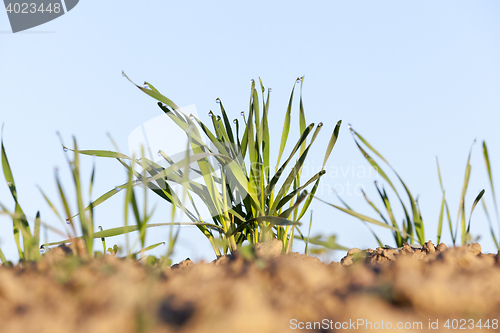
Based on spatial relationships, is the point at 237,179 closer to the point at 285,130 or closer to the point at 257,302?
the point at 285,130

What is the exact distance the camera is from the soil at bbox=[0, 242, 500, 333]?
391mm

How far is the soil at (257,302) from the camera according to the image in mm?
391

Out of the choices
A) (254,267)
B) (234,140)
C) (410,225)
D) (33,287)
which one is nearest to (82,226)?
(33,287)

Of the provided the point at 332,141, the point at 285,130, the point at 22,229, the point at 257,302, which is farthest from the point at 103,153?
the point at 257,302

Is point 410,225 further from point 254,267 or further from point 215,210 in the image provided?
point 254,267

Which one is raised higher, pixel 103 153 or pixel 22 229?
pixel 103 153

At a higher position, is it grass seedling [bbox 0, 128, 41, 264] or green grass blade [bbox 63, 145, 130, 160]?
green grass blade [bbox 63, 145, 130, 160]

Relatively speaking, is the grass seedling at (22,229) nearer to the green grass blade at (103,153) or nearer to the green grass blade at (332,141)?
the green grass blade at (103,153)

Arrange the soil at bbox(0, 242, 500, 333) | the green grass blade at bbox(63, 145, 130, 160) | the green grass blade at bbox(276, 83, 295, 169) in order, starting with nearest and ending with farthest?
the soil at bbox(0, 242, 500, 333)
the green grass blade at bbox(63, 145, 130, 160)
the green grass blade at bbox(276, 83, 295, 169)

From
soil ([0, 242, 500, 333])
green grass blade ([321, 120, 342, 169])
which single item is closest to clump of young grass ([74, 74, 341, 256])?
green grass blade ([321, 120, 342, 169])

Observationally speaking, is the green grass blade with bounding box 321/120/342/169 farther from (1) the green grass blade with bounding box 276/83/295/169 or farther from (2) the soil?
(2) the soil

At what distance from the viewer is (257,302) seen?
1.48ft

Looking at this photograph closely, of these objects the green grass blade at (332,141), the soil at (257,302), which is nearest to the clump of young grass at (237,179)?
the green grass blade at (332,141)

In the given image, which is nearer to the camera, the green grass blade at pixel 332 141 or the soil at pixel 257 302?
the soil at pixel 257 302
